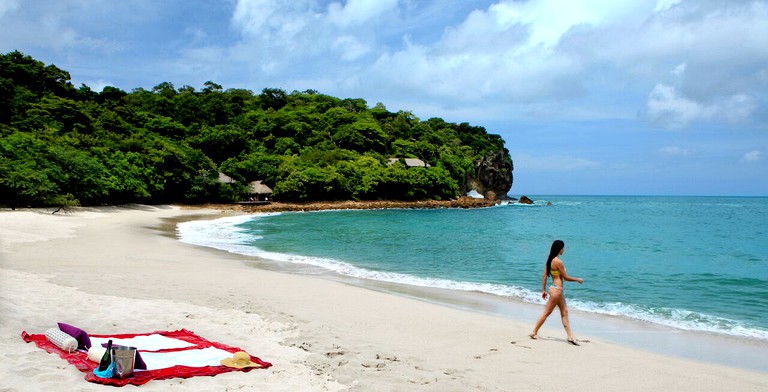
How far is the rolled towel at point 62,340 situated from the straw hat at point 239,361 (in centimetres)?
164

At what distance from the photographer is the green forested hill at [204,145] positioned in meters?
35.9

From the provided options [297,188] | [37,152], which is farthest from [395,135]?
[37,152]

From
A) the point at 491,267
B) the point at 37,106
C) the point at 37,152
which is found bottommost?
the point at 491,267

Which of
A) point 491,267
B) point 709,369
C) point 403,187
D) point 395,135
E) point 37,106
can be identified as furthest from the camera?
point 395,135

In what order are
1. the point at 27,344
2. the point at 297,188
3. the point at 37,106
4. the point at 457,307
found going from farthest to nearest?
the point at 297,188 < the point at 37,106 < the point at 457,307 < the point at 27,344

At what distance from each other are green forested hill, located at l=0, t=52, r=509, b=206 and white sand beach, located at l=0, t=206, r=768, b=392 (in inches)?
1034

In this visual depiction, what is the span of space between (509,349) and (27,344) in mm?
6020

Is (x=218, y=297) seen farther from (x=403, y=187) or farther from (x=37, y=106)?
(x=403, y=187)

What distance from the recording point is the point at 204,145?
7056cm

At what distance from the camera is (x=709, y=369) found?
6316 millimetres

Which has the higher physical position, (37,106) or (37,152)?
(37,106)

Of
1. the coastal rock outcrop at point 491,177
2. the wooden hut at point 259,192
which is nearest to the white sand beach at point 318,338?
the wooden hut at point 259,192

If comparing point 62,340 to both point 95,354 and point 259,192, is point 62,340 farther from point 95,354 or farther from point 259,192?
point 259,192

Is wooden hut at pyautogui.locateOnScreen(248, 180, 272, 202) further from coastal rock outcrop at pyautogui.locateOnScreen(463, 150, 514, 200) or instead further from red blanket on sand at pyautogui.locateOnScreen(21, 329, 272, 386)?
red blanket on sand at pyautogui.locateOnScreen(21, 329, 272, 386)
